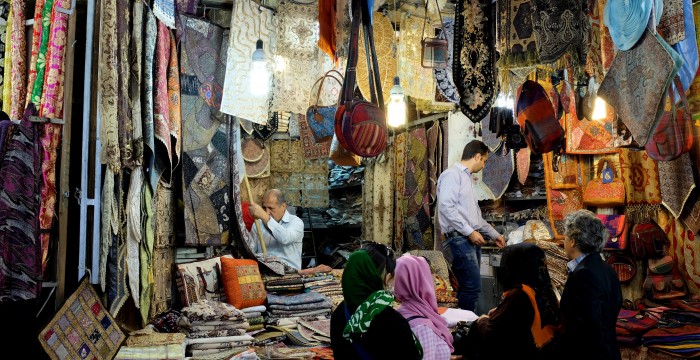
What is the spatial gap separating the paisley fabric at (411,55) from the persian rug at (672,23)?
2.74 metres

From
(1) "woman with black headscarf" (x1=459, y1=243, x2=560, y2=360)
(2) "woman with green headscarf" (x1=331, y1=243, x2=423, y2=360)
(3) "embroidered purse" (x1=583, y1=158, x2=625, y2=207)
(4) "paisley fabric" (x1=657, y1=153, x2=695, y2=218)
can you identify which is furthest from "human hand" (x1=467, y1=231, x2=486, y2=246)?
(2) "woman with green headscarf" (x1=331, y1=243, x2=423, y2=360)

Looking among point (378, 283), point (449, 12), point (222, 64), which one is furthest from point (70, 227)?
point (449, 12)

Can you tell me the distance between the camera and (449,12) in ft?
20.2

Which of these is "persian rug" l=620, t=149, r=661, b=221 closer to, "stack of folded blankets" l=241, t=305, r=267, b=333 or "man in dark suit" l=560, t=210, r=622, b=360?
"man in dark suit" l=560, t=210, r=622, b=360

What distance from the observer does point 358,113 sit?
4125 mm

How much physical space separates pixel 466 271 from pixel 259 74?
100 inches

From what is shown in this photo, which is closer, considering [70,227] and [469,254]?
[70,227]

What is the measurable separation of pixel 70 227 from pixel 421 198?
5090mm

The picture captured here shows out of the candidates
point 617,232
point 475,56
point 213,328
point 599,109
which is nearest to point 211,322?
point 213,328

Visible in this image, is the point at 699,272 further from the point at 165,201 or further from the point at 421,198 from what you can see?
the point at 165,201

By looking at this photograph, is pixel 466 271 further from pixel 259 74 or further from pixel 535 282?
pixel 259 74

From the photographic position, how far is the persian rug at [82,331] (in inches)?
125

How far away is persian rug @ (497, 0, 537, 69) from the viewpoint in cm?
432

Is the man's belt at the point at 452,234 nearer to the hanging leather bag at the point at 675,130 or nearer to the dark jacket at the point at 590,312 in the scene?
the dark jacket at the point at 590,312
